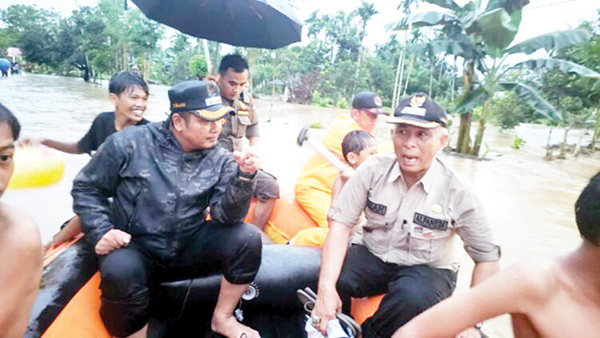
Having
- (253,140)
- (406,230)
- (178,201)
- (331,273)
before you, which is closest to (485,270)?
(406,230)

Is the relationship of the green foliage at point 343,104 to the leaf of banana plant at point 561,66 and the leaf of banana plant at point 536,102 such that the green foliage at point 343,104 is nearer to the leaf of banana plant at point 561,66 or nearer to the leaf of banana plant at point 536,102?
the leaf of banana plant at point 536,102

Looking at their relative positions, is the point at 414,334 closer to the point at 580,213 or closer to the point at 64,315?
the point at 580,213

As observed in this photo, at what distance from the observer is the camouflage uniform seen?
194 centimetres

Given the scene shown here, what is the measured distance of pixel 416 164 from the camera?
1927mm

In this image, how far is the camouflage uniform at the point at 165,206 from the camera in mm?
1938

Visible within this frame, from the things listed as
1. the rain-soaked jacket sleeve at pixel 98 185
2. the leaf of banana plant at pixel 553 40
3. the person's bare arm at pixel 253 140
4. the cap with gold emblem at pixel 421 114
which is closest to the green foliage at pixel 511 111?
the leaf of banana plant at pixel 553 40

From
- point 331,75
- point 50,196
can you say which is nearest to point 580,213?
point 50,196

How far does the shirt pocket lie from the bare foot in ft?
2.80

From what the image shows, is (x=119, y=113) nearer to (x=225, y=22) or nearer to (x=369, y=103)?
(x=225, y=22)

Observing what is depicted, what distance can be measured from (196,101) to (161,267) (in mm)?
806

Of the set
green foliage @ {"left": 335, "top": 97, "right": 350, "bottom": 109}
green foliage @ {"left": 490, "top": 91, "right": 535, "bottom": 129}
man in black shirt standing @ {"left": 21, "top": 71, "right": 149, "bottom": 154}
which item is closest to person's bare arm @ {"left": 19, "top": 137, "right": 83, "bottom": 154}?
man in black shirt standing @ {"left": 21, "top": 71, "right": 149, "bottom": 154}

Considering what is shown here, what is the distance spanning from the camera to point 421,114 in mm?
1903

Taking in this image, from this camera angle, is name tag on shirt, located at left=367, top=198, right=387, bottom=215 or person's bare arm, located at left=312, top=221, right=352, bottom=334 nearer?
person's bare arm, located at left=312, top=221, right=352, bottom=334

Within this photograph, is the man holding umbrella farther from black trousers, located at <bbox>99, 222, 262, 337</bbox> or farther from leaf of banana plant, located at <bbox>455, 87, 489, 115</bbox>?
leaf of banana plant, located at <bbox>455, 87, 489, 115</bbox>
